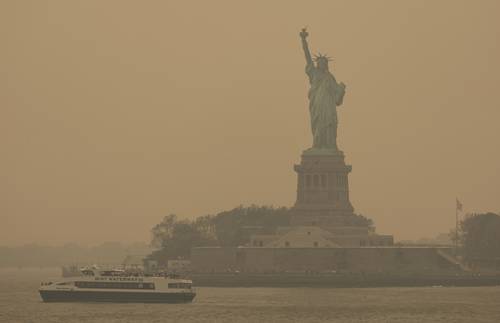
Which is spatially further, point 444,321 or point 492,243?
point 492,243

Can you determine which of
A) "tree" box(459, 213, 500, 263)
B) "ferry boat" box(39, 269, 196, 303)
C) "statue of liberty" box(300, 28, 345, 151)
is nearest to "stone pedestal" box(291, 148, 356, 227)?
"statue of liberty" box(300, 28, 345, 151)

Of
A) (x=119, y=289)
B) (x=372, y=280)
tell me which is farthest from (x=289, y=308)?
(x=372, y=280)

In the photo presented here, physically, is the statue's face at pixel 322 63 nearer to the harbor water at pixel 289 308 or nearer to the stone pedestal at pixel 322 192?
the stone pedestal at pixel 322 192

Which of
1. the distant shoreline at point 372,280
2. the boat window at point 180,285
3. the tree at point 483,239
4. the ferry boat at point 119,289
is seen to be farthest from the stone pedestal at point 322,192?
the ferry boat at point 119,289

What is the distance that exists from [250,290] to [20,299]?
22239mm

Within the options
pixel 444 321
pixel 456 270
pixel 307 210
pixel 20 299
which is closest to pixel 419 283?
pixel 456 270

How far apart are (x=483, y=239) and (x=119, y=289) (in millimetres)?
61370

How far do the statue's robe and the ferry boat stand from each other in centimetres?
4079

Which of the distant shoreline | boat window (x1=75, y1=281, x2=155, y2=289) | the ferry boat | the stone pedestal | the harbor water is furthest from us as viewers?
the stone pedestal

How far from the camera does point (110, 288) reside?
124750mm

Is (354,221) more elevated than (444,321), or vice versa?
(354,221)

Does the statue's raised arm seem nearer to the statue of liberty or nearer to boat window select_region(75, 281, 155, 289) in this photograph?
the statue of liberty

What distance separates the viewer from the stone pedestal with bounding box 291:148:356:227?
16150 centimetres

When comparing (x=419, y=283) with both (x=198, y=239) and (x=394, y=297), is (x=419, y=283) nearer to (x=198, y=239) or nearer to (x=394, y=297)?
(x=394, y=297)
